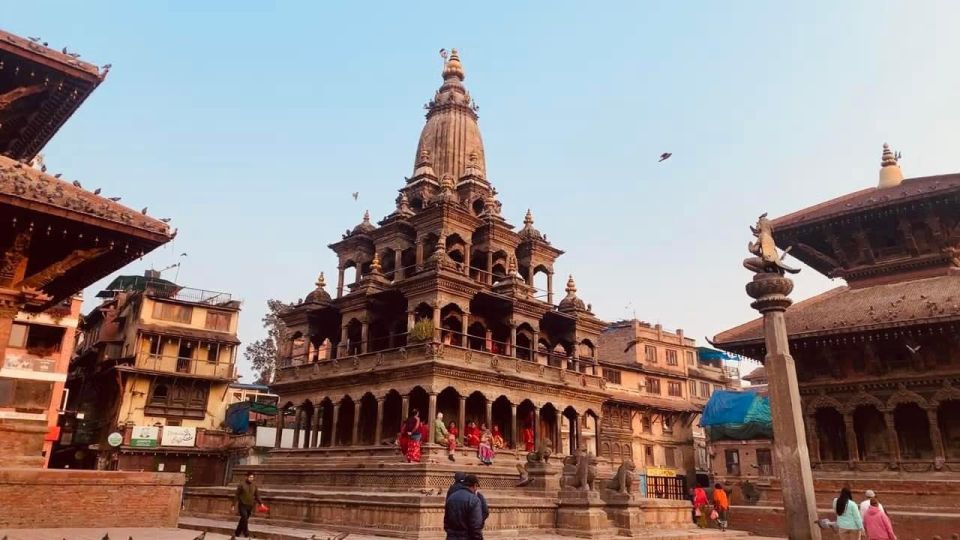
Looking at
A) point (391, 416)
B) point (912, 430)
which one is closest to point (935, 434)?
point (912, 430)

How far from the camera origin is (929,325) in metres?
19.4

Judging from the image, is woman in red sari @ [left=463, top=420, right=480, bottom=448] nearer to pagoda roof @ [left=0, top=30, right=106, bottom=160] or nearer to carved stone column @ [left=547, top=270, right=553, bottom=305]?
carved stone column @ [left=547, top=270, right=553, bottom=305]

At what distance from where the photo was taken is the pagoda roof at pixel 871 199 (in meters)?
21.7

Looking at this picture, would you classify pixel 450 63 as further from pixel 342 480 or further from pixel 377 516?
pixel 377 516

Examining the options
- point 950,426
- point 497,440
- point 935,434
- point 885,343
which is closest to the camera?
point 935,434

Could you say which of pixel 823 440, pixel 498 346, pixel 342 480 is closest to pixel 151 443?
pixel 342 480

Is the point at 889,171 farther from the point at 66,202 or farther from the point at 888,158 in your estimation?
the point at 66,202

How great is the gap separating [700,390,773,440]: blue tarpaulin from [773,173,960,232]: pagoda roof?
63.7ft

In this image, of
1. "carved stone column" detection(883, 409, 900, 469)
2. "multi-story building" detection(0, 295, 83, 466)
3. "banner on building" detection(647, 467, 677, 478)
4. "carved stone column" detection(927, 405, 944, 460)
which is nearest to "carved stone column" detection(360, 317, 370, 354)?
"multi-story building" detection(0, 295, 83, 466)

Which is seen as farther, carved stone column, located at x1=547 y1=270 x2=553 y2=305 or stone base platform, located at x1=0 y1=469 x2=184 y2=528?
carved stone column, located at x1=547 y1=270 x2=553 y2=305

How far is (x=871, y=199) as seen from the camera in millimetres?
23109

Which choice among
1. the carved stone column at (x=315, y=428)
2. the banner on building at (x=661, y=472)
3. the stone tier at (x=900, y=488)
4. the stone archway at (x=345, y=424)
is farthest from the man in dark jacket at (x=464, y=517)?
the banner on building at (x=661, y=472)

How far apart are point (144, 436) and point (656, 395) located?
37.0 meters

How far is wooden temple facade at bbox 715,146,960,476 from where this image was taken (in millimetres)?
20078
